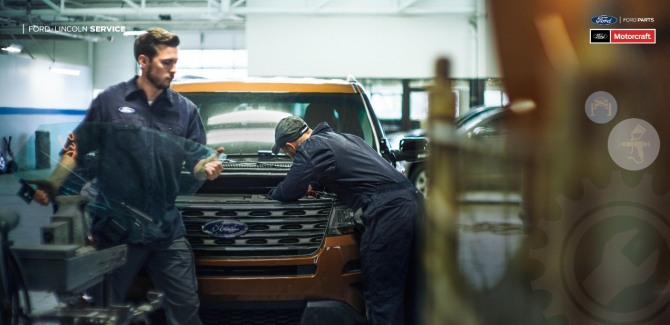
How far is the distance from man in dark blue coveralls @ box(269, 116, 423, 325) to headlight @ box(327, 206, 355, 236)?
46 millimetres

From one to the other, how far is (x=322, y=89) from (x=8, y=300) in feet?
9.21

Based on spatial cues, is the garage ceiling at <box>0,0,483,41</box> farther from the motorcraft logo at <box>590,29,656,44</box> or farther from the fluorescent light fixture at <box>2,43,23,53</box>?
the motorcraft logo at <box>590,29,656,44</box>

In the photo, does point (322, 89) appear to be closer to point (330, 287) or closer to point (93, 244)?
point (330, 287)

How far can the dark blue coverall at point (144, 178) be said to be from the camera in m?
2.94

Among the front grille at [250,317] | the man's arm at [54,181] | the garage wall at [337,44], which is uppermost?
the garage wall at [337,44]

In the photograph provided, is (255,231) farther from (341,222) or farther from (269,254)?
(341,222)

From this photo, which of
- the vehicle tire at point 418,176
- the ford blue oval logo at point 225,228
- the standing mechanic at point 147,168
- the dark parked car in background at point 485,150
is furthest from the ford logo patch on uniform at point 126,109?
the vehicle tire at point 418,176

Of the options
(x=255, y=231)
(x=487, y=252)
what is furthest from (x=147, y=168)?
(x=487, y=252)

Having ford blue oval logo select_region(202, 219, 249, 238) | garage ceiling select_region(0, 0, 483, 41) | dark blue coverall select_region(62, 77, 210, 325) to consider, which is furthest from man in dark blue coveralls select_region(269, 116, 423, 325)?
garage ceiling select_region(0, 0, 483, 41)

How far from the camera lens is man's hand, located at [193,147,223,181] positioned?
3250 mm

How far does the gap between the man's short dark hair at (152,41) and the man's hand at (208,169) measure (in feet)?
1.82

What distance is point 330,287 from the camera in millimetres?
3600
